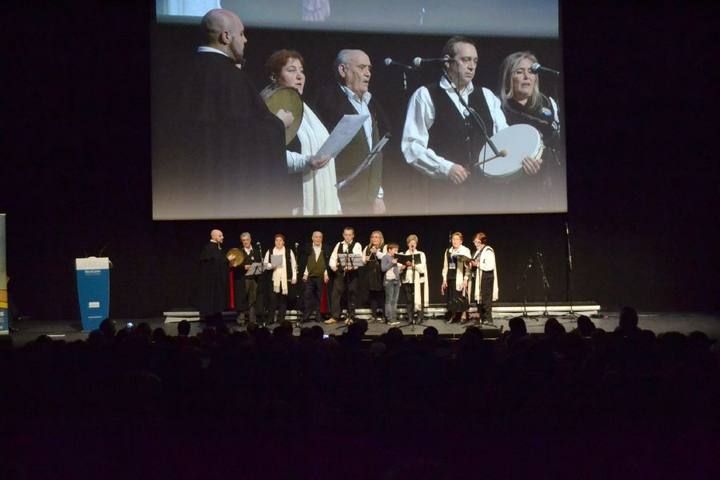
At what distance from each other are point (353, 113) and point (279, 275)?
8.87ft

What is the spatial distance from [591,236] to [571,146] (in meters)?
1.51

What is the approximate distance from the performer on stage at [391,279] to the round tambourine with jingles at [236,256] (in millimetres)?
2025

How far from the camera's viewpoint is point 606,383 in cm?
367

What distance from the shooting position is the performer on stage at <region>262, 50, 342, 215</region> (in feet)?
39.6

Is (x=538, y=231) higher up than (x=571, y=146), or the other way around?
(x=571, y=146)

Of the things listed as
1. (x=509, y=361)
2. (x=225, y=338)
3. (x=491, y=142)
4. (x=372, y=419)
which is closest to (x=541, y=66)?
(x=491, y=142)

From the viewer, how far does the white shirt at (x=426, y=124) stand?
12.2 meters

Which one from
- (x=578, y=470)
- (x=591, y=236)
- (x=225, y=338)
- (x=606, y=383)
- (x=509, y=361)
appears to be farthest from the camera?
(x=591, y=236)

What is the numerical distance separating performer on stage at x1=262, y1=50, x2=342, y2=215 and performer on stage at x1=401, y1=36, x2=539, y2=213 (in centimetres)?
127

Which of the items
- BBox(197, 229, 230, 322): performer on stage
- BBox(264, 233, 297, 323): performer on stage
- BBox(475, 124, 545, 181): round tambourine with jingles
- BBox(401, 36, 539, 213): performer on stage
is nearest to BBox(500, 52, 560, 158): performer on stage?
BBox(475, 124, 545, 181): round tambourine with jingles

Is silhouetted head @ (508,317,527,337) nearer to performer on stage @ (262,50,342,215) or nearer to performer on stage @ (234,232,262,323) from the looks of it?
performer on stage @ (234,232,262,323)

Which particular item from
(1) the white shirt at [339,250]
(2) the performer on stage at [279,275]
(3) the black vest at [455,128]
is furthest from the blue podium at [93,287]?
(3) the black vest at [455,128]

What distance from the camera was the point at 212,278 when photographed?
1152cm

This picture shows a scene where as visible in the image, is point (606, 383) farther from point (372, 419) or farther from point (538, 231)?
point (538, 231)
